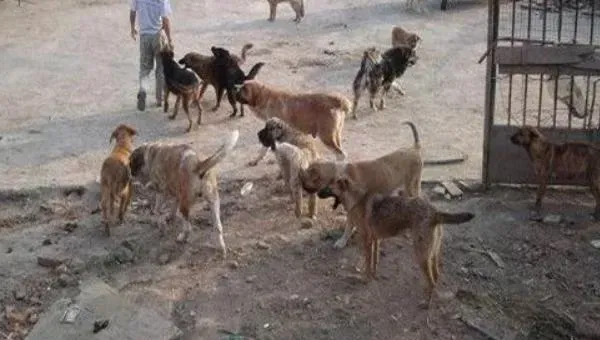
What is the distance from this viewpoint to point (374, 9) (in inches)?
836

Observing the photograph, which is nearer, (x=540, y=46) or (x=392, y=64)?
(x=540, y=46)

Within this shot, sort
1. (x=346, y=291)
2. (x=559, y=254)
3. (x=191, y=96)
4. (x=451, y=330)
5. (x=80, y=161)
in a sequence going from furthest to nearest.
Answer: (x=191, y=96)
(x=80, y=161)
(x=559, y=254)
(x=346, y=291)
(x=451, y=330)

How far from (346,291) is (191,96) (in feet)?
19.2

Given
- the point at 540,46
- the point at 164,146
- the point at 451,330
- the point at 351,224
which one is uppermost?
the point at 540,46

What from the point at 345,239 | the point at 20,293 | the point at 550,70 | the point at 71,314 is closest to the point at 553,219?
the point at 550,70

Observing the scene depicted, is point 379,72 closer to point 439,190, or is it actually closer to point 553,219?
point 439,190

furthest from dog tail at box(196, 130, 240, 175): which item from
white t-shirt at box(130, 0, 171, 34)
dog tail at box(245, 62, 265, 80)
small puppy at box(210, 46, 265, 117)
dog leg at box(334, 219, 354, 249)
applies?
white t-shirt at box(130, 0, 171, 34)

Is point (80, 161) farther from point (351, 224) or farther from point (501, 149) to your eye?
point (501, 149)

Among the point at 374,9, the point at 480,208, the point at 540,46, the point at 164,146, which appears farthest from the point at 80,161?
the point at 374,9

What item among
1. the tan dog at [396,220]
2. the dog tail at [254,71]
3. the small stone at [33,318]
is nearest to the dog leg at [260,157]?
the dog tail at [254,71]

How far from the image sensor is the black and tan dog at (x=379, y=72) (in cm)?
1478

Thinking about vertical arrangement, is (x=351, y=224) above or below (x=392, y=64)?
below

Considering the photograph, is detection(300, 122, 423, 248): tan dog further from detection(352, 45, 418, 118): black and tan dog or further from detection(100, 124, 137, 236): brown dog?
detection(352, 45, 418, 118): black and tan dog

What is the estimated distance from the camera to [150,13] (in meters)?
14.5
